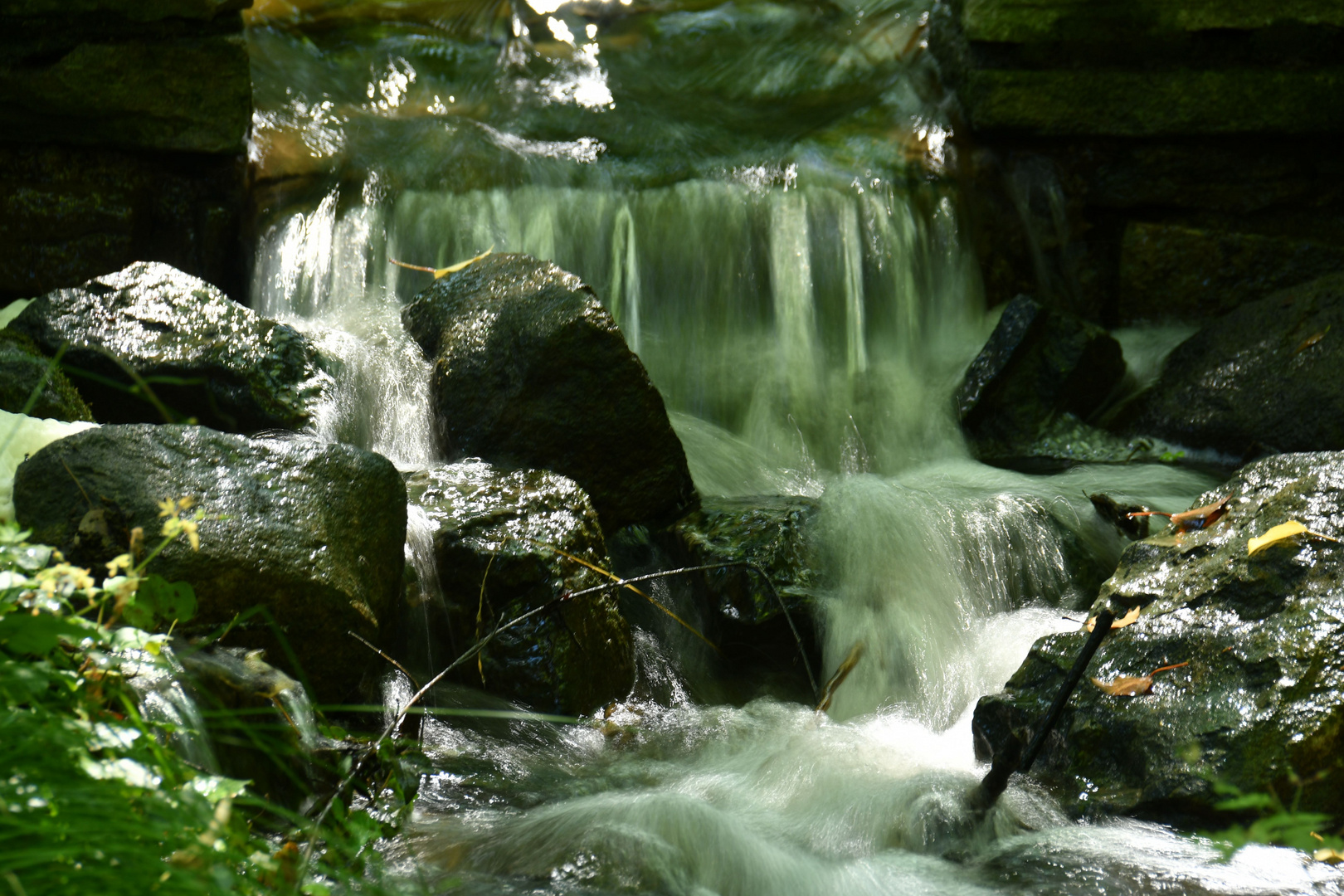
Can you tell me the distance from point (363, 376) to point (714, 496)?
1665 millimetres

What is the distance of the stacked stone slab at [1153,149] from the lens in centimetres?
689

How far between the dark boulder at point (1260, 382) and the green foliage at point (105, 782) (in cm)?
539

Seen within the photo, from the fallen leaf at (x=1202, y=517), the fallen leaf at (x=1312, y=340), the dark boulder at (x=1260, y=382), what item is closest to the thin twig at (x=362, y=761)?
the fallen leaf at (x=1202, y=517)

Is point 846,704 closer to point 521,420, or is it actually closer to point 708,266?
point 521,420

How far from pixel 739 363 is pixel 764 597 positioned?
2.66 meters

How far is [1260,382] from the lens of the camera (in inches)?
237

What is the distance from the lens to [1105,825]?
2773mm

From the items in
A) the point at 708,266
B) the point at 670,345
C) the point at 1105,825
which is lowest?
the point at 1105,825

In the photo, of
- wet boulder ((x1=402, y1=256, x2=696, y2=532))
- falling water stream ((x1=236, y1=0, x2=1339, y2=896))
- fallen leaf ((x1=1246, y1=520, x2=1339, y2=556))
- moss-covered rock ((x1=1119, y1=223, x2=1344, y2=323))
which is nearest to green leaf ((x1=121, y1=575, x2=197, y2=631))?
falling water stream ((x1=236, y1=0, x2=1339, y2=896))

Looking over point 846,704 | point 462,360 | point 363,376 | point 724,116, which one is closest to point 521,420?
point 462,360

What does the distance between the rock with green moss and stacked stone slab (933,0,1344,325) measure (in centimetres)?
540

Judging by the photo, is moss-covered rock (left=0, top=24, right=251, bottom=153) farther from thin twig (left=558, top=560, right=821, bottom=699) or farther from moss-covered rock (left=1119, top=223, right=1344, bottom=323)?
moss-covered rock (left=1119, top=223, right=1344, bottom=323)

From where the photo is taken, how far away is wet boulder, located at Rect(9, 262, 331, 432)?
4.33 metres

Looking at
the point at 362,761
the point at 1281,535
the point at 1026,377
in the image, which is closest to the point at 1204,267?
the point at 1026,377
